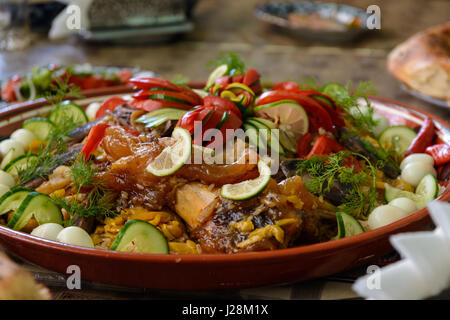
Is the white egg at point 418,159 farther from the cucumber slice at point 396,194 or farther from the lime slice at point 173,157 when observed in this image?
the lime slice at point 173,157

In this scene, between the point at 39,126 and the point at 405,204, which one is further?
the point at 39,126

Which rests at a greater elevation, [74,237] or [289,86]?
[289,86]

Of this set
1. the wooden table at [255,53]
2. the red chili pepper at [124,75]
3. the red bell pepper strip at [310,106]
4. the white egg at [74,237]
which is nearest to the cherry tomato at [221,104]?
the red bell pepper strip at [310,106]

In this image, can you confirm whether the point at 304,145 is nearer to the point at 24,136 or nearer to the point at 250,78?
the point at 250,78

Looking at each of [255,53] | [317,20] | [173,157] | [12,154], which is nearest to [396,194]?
[173,157]

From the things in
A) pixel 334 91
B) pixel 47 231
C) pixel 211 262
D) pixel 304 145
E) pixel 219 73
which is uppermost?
pixel 219 73
